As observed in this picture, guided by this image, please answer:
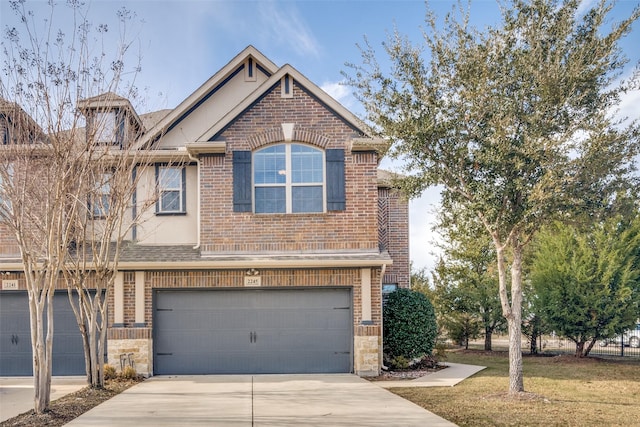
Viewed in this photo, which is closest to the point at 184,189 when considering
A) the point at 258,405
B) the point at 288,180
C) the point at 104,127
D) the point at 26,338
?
the point at 288,180

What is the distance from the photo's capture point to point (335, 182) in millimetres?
14008

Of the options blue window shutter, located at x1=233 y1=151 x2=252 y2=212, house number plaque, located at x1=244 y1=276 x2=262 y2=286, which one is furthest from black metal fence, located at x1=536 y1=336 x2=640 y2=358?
blue window shutter, located at x1=233 y1=151 x2=252 y2=212

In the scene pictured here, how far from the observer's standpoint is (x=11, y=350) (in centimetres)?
1401

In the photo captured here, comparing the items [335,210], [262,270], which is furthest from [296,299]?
[335,210]

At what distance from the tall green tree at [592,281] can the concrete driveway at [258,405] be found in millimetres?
8357

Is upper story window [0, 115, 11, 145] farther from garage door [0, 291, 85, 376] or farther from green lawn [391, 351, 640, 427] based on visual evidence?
green lawn [391, 351, 640, 427]

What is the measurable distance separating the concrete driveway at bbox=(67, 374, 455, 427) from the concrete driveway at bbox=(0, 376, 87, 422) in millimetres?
1265

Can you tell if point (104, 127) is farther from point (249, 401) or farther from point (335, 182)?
point (249, 401)

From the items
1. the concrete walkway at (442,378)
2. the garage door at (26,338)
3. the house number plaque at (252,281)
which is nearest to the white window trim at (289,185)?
the house number plaque at (252,281)

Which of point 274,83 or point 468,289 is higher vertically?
point 274,83

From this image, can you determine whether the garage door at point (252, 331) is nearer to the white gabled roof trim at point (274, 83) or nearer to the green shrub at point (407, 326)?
the green shrub at point (407, 326)

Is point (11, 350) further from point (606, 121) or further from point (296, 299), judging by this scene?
point (606, 121)

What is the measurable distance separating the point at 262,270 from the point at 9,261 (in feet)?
20.1

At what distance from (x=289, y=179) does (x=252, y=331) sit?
3765mm
